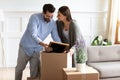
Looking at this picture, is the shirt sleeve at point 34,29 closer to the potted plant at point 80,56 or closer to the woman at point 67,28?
the woman at point 67,28

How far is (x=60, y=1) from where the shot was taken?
603 cm

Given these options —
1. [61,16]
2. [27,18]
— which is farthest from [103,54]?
[27,18]

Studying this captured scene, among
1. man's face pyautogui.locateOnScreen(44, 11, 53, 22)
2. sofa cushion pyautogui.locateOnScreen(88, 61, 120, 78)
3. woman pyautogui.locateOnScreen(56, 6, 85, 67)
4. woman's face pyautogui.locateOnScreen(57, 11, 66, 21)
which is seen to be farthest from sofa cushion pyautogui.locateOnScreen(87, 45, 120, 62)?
man's face pyautogui.locateOnScreen(44, 11, 53, 22)

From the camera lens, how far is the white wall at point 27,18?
231 inches

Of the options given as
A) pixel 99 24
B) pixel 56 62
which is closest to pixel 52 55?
pixel 56 62

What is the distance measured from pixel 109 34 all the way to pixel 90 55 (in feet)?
6.19

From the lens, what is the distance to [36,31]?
3479 millimetres

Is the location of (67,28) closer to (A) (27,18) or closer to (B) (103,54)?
(B) (103,54)

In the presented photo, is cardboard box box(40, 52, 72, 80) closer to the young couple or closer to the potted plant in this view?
the potted plant

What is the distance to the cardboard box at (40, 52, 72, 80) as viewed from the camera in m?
3.15

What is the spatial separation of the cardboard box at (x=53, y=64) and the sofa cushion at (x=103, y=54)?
1231 mm

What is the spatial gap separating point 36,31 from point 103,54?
4.91 feet

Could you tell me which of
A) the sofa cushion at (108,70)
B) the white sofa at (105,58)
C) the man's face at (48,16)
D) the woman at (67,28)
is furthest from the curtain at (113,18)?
the man's face at (48,16)

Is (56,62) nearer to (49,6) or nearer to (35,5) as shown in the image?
(49,6)
